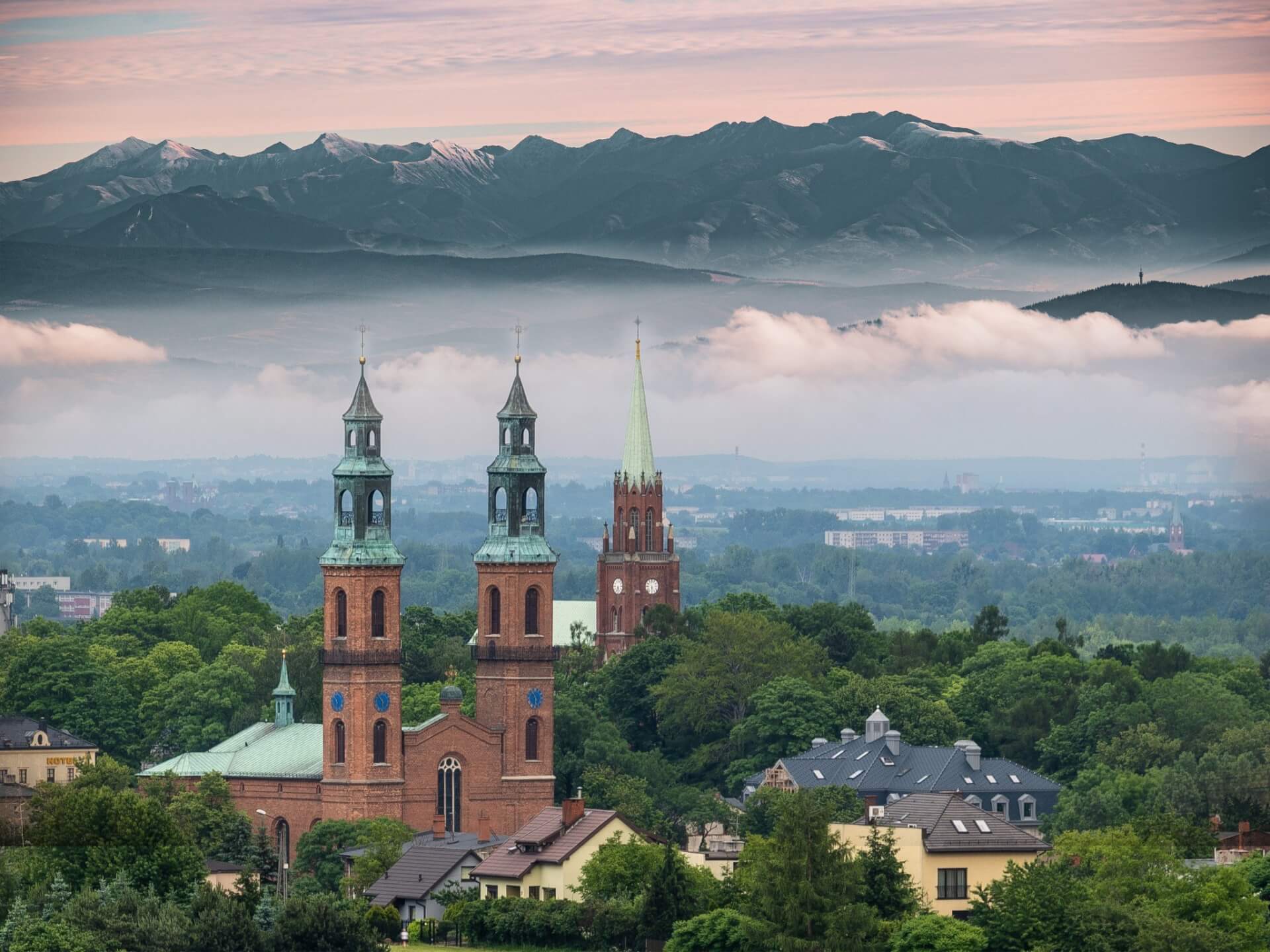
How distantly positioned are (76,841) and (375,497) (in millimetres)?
27911

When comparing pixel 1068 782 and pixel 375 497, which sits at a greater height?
pixel 375 497

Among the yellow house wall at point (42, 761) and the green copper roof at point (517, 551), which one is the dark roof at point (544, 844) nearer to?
the green copper roof at point (517, 551)

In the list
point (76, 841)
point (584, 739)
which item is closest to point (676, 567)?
point (584, 739)

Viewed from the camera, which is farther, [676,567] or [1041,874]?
[676,567]

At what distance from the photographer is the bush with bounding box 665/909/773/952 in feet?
279

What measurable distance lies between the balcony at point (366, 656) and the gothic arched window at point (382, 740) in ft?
6.84

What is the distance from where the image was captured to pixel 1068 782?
122688 millimetres

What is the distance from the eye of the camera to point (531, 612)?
119750mm

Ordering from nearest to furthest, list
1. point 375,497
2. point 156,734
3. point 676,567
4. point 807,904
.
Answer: point 807,904 → point 375,497 → point 156,734 → point 676,567

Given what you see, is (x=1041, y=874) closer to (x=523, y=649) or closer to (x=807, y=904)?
(x=807, y=904)

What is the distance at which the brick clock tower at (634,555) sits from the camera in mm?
165125

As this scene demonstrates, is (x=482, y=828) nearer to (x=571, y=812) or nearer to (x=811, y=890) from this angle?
(x=571, y=812)

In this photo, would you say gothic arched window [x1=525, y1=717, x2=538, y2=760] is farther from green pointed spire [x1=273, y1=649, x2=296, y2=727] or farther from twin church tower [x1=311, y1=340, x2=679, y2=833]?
green pointed spire [x1=273, y1=649, x2=296, y2=727]

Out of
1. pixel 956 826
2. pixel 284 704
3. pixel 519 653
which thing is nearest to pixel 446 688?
pixel 519 653
